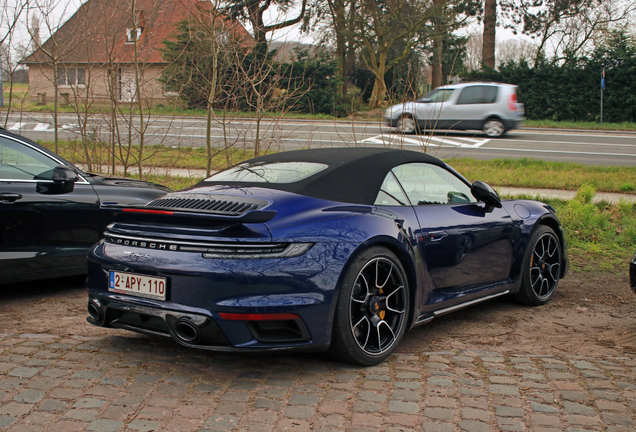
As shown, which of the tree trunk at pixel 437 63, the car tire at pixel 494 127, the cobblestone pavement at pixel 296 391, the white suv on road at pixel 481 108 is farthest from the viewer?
the tree trunk at pixel 437 63

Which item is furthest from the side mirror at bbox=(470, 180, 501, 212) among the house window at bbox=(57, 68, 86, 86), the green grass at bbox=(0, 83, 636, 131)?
the house window at bbox=(57, 68, 86, 86)

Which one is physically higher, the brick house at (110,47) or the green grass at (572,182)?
the brick house at (110,47)

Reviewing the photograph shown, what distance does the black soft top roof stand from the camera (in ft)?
12.5

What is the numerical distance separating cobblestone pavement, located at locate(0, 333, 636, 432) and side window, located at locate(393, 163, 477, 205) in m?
1.13

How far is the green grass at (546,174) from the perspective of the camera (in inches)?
421

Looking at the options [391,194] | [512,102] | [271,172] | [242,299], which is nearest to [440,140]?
[512,102]

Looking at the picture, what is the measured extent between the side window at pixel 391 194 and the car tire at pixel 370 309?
1.40 ft

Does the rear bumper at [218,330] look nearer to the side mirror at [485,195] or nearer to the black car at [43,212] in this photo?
the black car at [43,212]

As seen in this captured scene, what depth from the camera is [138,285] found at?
11.3 feet

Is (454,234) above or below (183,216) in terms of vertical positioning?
below

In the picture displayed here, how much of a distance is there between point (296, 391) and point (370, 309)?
0.69 m

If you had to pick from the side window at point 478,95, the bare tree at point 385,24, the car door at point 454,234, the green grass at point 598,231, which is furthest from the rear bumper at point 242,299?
the bare tree at point 385,24

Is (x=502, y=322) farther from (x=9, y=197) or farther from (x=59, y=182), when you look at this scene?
(x=9, y=197)

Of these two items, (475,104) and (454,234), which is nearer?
(454,234)
